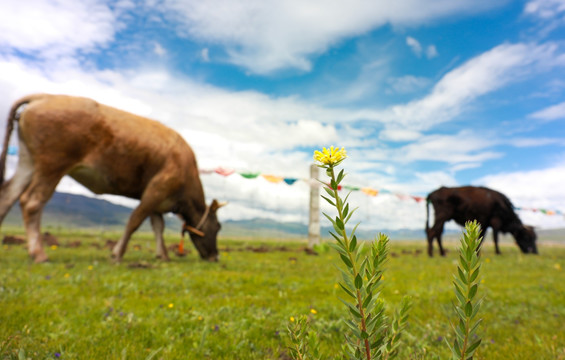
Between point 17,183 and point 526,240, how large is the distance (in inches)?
812

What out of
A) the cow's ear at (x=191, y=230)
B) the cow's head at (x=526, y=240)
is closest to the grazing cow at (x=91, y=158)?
the cow's ear at (x=191, y=230)

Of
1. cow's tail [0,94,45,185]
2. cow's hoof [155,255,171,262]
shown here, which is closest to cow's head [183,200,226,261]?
cow's hoof [155,255,171,262]

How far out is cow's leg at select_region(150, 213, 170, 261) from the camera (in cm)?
883

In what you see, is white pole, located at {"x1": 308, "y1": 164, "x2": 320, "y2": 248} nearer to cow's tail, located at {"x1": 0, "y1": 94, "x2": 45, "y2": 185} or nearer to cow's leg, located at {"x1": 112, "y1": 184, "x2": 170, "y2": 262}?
cow's leg, located at {"x1": 112, "y1": 184, "x2": 170, "y2": 262}

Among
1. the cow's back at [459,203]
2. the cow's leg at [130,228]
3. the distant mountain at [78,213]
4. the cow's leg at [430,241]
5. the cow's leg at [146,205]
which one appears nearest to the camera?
the cow's leg at [130,228]

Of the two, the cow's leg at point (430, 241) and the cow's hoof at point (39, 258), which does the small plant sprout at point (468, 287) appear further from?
the cow's leg at point (430, 241)

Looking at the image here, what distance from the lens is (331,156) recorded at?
963mm

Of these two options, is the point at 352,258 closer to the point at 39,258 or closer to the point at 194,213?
the point at 39,258

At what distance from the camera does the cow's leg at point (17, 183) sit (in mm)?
7288

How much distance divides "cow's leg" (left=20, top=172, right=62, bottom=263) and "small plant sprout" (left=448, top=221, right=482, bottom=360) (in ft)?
26.5

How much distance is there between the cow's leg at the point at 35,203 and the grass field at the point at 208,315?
0.82 meters

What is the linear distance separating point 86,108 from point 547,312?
898cm

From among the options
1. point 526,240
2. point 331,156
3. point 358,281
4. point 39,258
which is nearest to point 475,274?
point 358,281

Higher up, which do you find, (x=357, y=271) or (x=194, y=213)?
(x=194, y=213)
